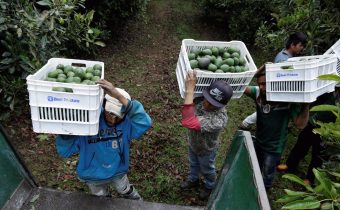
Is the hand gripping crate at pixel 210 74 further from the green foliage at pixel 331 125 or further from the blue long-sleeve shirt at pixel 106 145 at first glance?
the green foliage at pixel 331 125

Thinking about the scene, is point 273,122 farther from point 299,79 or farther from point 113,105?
point 113,105

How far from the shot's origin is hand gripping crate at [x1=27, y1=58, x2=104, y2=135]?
255 centimetres

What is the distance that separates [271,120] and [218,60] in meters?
0.94

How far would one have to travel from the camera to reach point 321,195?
71.1 inches

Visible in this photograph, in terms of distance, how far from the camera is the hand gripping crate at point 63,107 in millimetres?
2549

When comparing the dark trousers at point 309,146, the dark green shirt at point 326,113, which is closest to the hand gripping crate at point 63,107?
the dark green shirt at point 326,113

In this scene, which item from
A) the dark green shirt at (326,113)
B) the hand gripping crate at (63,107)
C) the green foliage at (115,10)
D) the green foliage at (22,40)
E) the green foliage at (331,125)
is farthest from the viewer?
the green foliage at (115,10)

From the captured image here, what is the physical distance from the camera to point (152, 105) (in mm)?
5898

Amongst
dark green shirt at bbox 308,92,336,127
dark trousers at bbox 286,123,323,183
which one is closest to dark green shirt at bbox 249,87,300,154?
dark green shirt at bbox 308,92,336,127

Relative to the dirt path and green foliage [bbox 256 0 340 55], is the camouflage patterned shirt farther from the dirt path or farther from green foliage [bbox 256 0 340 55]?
green foliage [bbox 256 0 340 55]

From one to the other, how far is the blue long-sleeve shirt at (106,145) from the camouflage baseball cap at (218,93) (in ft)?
1.92

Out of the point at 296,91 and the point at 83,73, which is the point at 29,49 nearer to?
the point at 83,73

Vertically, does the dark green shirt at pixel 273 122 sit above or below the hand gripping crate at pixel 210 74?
below

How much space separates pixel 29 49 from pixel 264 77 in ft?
9.43
